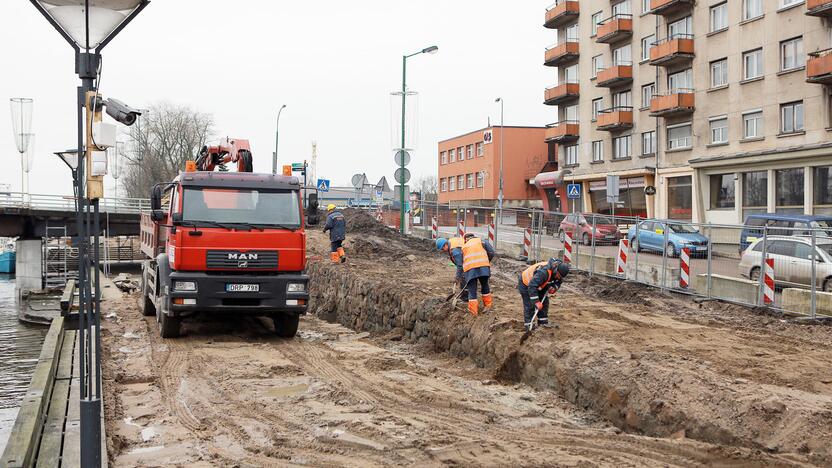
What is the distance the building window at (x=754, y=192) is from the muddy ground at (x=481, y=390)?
59.4ft

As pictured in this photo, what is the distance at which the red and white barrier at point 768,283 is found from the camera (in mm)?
13547

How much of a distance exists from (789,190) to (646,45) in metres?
12.3

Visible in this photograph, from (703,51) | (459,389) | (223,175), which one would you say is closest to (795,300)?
(459,389)

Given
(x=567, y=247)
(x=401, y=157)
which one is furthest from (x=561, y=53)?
(x=567, y=247)

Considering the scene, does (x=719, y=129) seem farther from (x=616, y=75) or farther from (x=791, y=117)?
(x=616, y=75)

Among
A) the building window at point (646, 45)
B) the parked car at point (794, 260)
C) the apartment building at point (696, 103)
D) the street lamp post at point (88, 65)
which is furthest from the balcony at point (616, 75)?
Answer: the street lamp post at point (88, 65)

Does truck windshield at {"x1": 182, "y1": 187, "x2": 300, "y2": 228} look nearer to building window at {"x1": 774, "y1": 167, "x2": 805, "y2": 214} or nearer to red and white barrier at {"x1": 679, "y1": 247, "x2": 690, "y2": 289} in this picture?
red and white barrier at {"x1": 679, "y1": 247, "x2": 690, "y2": 289}

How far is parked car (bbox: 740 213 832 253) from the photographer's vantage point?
1315 centimetres

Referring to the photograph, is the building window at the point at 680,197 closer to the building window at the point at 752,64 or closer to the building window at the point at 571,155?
the building window at the point at 752,64

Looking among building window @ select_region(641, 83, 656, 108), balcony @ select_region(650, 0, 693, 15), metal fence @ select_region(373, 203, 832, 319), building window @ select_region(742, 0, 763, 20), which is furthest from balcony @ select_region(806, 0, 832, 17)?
metal fence @ select_region(373, 203, 832, 319)

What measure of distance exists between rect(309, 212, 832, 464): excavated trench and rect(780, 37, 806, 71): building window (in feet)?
55.3

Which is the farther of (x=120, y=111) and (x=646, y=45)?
(x=646, y=45)

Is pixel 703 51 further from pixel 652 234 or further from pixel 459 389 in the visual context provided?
pixel 459 389

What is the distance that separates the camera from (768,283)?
1359 centimetres
